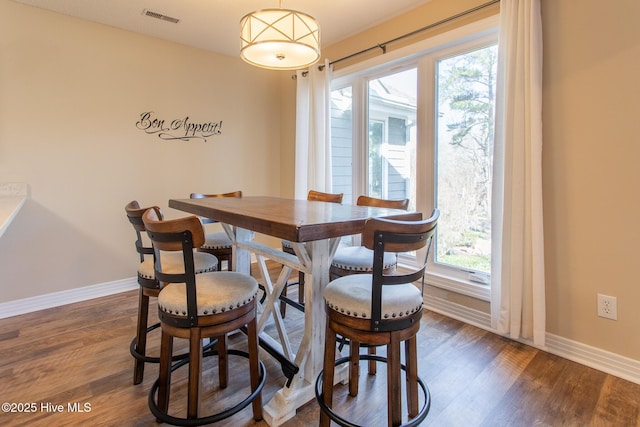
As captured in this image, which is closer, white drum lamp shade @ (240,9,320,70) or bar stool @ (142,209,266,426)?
bar stool @ (142,209,266,426)

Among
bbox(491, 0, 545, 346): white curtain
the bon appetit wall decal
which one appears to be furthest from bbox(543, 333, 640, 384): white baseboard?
the bon appetit wall decal

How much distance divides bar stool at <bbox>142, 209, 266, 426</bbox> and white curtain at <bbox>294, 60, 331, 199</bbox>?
7.05 feet

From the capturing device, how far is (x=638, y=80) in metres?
1.73

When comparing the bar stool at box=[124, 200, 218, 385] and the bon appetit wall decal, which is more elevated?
the bon appetit wall decal

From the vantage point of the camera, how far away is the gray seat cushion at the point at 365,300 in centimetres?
122

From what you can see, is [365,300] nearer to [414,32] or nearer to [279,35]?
[279,35]

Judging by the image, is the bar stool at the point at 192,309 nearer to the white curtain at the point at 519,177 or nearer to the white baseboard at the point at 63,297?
the white curtain at the point at 519,177

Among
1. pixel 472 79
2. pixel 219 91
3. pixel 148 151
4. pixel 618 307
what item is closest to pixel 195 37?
pixel 219 91

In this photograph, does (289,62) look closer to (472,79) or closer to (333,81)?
(472,79)

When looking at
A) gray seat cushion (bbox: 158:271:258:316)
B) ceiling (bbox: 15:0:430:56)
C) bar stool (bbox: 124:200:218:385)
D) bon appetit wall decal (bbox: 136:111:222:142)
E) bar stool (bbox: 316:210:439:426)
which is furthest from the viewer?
bon appetit wall decal (bbox: 136:111:222:142)

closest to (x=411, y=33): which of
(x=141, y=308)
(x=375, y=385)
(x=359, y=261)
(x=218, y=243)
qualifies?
(x=359, y=261)

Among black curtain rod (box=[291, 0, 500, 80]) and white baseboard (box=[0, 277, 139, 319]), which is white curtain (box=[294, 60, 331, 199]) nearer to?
black curtain rod (box=[291, 0, 500, 80])

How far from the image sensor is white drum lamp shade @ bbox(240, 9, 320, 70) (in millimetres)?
1688

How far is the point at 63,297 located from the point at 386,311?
3.08 m
